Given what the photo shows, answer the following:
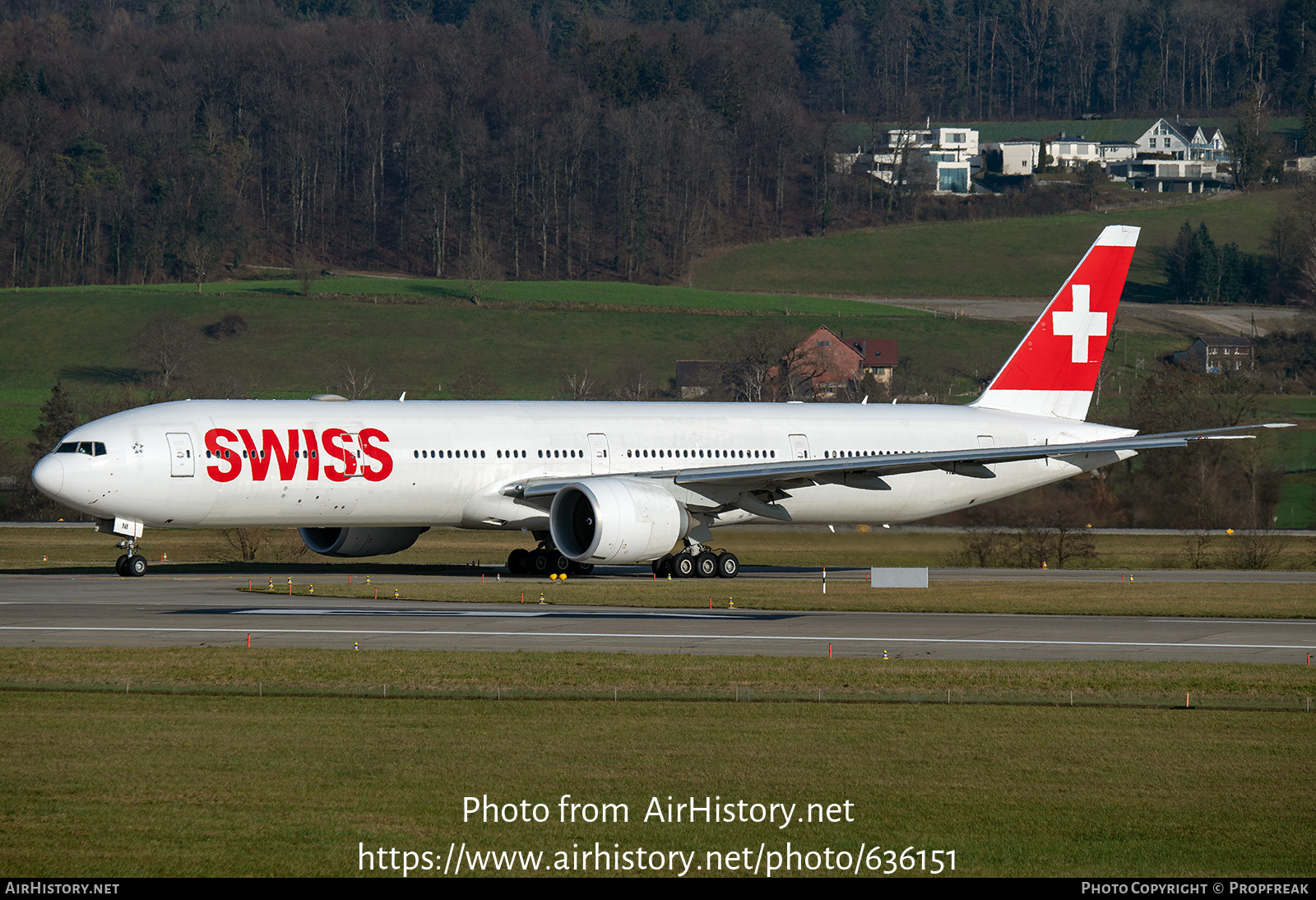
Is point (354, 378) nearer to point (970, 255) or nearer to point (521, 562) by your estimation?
point (521, 562)

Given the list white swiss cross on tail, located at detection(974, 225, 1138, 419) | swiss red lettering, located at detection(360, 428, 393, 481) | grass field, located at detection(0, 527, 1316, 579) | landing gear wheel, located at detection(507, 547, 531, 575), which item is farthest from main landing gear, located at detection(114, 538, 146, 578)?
white swiss cross on tail, located at detection(974, 225, 1138, 419)

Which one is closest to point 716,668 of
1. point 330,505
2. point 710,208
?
point 330,505

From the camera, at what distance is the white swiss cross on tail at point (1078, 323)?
152ft

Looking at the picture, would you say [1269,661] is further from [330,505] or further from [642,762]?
[330,505]

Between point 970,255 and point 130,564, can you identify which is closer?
point 130,564

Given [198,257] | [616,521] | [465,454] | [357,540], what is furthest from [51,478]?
[198,257]

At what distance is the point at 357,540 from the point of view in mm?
39906

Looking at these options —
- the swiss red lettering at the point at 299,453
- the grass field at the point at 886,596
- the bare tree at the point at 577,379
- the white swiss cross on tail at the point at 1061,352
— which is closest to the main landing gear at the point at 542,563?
the grass field at the point at 886,596

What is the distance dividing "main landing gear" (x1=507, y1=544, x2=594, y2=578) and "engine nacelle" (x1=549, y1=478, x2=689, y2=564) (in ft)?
6.12

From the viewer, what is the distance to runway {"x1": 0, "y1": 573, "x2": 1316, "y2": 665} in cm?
2341

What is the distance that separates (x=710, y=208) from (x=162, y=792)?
176021 mm

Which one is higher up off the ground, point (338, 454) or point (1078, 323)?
point (1078, 323)

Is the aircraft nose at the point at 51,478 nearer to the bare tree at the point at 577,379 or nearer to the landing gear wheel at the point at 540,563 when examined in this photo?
the landing gear wheel at the point at 540,563

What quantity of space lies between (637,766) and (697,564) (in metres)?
24.0
